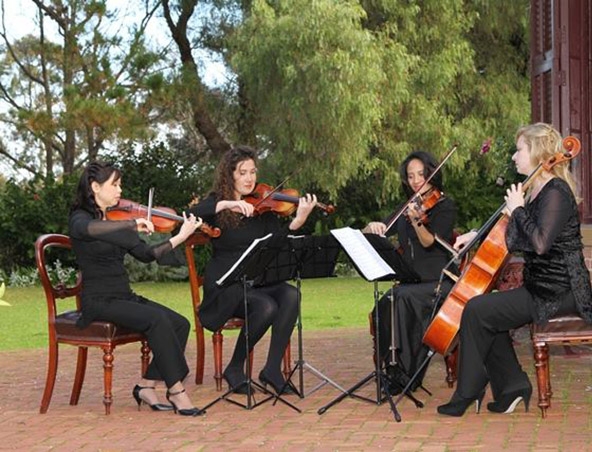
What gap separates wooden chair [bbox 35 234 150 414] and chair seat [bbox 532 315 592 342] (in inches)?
85.7

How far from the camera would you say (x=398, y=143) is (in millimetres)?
20500

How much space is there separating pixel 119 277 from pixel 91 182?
0.56 meters

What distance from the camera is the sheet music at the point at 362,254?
6422 mm

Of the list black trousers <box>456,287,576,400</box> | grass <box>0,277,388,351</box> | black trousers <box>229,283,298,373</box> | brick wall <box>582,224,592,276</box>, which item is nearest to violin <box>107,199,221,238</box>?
black trousers <box>229,283,298,373</box>

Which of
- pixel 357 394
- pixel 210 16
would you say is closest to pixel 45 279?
pixel 357 394

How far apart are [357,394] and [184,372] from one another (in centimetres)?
110

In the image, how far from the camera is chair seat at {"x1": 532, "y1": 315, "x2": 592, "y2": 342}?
6.43 metres

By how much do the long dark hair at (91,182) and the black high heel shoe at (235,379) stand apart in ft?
4.20

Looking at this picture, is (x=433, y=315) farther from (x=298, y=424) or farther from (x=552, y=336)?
(x=298, y=424)

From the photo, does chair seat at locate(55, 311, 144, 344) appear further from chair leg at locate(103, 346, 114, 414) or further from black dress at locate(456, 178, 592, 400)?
black dress at locate(456, 178, 592, 400)

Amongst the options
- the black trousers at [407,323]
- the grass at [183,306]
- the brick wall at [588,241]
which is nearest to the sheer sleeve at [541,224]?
the black trousers at [407,323]

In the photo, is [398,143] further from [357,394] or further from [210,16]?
[357,394]

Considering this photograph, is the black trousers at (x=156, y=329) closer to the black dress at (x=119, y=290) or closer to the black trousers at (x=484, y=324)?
the black dress at (x=119, y=290)

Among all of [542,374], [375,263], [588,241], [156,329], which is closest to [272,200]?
[156,329]
